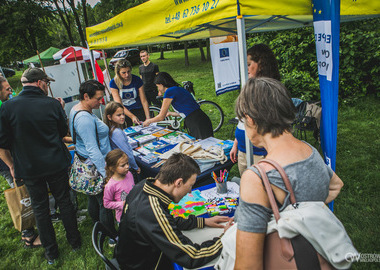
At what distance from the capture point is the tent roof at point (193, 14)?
2.11 m

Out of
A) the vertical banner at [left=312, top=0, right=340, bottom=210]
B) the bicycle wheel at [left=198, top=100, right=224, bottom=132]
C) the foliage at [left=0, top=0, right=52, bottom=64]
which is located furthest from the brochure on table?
the foliage at [left=0, top=0, right=52, bottom=64]

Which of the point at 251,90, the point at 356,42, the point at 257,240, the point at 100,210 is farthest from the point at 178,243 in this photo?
the point at 356,42

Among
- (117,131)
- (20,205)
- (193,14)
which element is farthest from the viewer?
(117,131)

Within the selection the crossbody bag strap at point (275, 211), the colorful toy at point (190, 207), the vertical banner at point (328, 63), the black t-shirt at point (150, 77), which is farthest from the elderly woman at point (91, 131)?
the black t-shirt at point (150, 77)

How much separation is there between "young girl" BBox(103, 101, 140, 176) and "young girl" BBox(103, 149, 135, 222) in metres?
0.30

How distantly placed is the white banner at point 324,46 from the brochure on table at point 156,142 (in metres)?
1.24

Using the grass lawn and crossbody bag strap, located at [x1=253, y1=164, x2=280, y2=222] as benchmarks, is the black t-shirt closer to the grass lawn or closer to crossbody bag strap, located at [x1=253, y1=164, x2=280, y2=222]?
the grass lawn

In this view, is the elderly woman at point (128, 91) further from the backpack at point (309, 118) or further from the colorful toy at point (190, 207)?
the backpack at point (309, 118)

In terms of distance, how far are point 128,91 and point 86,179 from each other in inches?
84.7

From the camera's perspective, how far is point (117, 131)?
9.74ft

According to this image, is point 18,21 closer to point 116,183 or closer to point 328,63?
point 116,183

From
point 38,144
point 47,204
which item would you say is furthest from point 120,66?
point 47,204

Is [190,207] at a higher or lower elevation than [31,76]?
lower

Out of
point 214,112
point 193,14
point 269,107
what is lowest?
point 214,112
